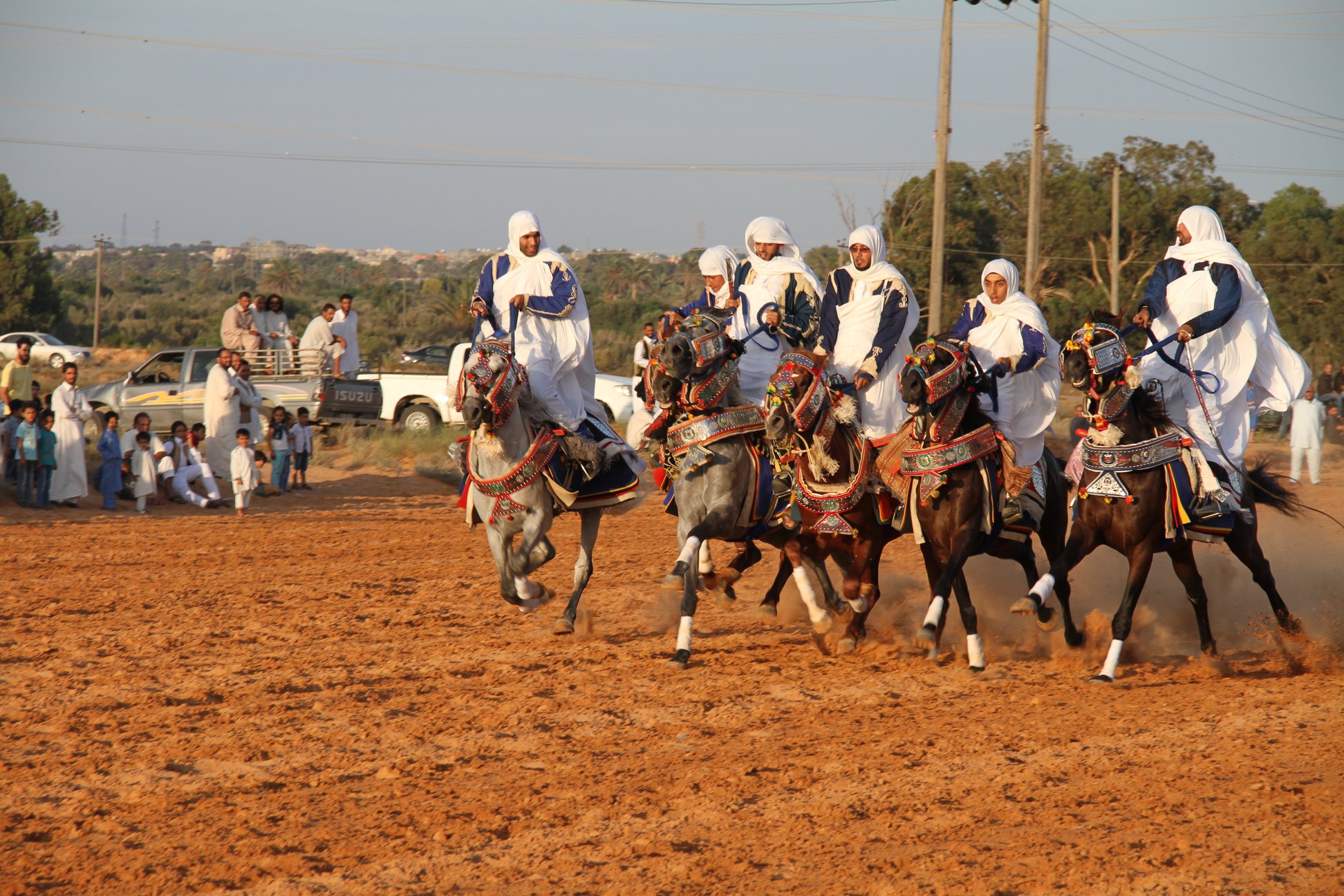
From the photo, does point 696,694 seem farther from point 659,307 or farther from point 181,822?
point 659,307

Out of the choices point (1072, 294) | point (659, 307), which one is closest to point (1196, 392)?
point (1072, 294)

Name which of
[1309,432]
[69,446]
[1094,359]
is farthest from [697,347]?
[1309,432]

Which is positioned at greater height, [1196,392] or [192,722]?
[1196,392]

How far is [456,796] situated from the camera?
5.67 m

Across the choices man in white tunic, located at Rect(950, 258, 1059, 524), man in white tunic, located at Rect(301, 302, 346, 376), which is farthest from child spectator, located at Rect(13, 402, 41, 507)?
man in white tunic, located at Rect(950, 258, 1059, 524)

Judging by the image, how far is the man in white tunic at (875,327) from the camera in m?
8.95

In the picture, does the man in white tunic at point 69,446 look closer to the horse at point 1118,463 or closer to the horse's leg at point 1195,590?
the horse at point 1118,463

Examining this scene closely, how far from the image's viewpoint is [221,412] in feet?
57.4

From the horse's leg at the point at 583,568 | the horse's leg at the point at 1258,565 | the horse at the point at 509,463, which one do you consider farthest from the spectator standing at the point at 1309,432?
the horse at the point at 509,463

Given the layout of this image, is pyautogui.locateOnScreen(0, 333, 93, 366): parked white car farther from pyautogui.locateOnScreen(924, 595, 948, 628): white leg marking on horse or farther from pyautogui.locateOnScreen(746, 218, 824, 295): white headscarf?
pyautogui.locateOnScreen(924, 595, 948, 628): white leg marking on horse

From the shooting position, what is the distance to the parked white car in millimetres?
41219

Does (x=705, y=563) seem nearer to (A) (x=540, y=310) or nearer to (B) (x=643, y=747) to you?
(A) (x=540, y=310)

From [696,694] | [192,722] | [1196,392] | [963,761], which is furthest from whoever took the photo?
[1196,392]

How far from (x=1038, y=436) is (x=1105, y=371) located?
131cm
